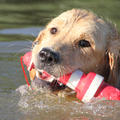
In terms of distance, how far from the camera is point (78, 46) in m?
5.07

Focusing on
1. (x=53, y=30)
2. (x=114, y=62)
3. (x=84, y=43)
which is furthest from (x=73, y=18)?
Result: (x=114, y=62)

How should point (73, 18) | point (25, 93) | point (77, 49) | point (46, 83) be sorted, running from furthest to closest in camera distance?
point (25, 93), point (73, 18), point (77, 49), point (46, 83)

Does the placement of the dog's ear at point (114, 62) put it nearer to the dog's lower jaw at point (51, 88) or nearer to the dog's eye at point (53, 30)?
the dog's lower jaw at point (51, 88)

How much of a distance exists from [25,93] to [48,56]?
152cm

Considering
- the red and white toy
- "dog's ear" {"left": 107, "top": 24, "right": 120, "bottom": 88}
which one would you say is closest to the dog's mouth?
the red and white toy

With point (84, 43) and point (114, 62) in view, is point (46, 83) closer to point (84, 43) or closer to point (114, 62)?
point (84, 43)

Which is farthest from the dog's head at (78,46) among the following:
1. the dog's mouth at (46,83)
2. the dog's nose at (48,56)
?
the dog's mouth at (46,83)

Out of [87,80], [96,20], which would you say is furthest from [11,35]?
[87,80]

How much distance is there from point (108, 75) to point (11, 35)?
5348 millimetres

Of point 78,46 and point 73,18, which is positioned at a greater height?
point 73,18

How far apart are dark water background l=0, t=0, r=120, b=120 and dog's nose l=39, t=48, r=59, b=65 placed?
2.97ft

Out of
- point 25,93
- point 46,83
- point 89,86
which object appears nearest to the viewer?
point 89,86

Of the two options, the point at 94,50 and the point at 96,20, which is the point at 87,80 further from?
the point at 96,20

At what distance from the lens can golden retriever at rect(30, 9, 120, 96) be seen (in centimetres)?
455
